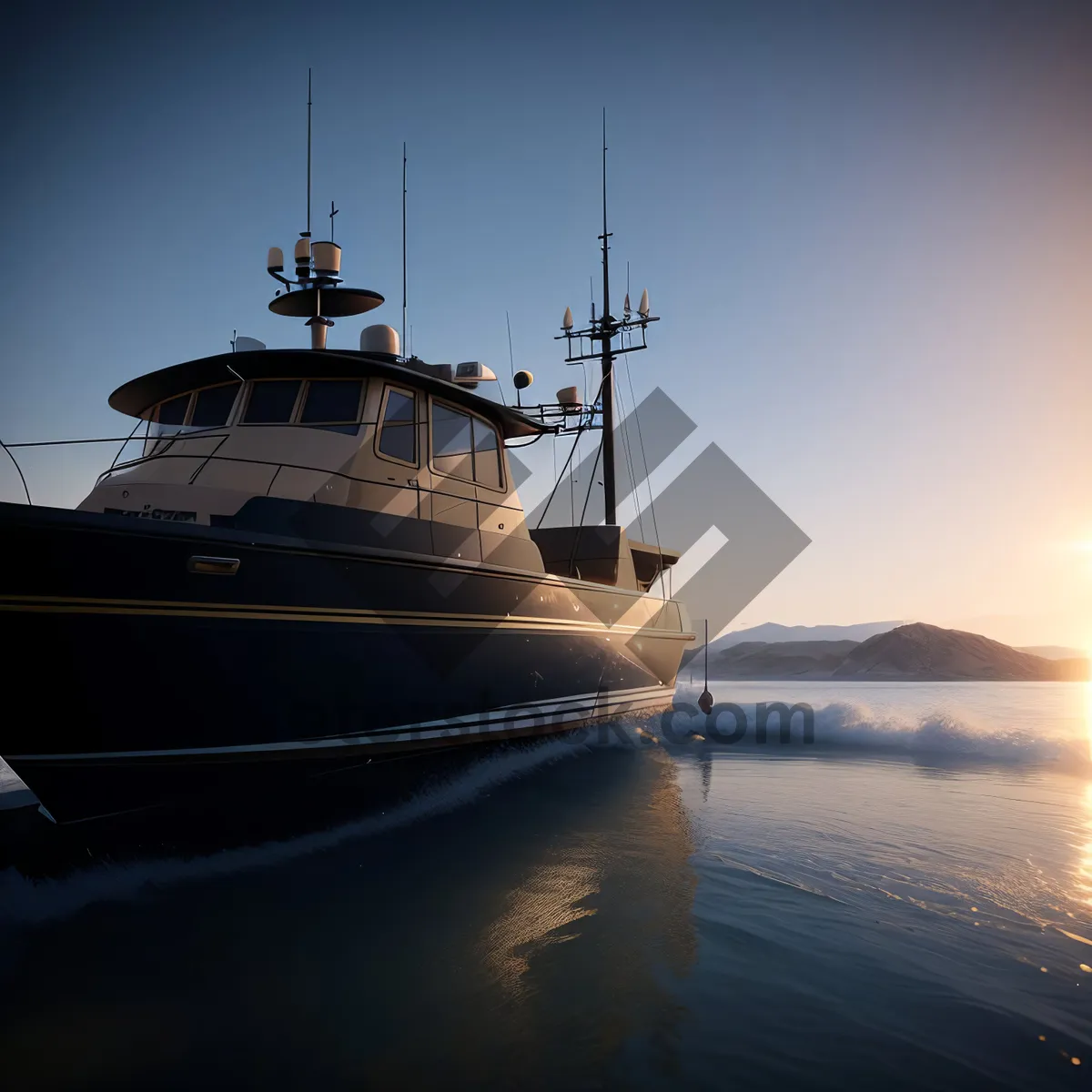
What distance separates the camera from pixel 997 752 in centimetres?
902

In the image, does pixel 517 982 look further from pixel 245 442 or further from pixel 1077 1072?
pixel 245 442

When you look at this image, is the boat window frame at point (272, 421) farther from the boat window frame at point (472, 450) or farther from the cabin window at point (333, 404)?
the boat window frame at point (472, 450)

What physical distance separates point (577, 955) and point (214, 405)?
5.37m

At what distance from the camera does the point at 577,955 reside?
3.11 metres

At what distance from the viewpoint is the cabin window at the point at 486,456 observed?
719cm

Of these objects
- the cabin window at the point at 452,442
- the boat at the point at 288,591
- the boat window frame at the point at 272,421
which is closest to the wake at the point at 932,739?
the boat at the point at 288,591

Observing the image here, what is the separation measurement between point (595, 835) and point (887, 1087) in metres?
3.09

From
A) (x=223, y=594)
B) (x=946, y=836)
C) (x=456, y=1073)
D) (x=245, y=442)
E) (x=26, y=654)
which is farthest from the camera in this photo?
(x=245, y=442)

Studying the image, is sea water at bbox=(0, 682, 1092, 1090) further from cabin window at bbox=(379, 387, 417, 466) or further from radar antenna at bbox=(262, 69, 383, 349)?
radar antenna at bbox=(262, 69, 383, 349)

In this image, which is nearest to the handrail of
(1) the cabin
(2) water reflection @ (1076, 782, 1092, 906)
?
(1) the cabin

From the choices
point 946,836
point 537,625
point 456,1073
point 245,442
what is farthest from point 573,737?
point 456,1073

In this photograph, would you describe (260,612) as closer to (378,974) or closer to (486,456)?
(378,974)

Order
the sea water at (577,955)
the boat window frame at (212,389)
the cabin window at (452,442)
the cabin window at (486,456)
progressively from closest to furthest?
1. the sea water at (577,955)
2. the boat window frame at (212,389)
3. the cabin window at (452,442)
4. the cabin window at (486,456)

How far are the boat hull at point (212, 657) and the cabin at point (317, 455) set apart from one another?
43 cm
